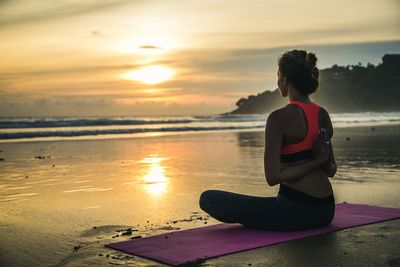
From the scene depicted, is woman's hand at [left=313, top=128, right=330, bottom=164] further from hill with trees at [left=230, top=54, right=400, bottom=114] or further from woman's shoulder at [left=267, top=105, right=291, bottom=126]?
hill with trees at [left=230, top=54, right=400, bottom=114]

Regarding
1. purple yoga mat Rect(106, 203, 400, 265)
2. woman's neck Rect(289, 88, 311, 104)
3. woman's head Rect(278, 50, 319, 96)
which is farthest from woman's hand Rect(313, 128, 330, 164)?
purple yoga mat Rect(106, 203, 400, 265)

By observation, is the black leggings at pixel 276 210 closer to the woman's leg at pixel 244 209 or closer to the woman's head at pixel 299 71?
the woman's leg at pixel 244 209

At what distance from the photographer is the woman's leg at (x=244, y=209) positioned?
194 inches

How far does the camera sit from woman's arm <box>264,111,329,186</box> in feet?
15.2

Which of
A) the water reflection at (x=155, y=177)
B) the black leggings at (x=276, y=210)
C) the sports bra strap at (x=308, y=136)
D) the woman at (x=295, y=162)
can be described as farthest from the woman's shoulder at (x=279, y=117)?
the water reflection at (x=155, y=177)

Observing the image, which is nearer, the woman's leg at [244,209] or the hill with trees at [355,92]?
the woman's leg at [244,209]

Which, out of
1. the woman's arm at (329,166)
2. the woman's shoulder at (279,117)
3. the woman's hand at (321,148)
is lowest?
the woman's arm at (329,166)

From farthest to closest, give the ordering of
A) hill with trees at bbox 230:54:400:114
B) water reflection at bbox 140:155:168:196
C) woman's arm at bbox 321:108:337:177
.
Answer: hill with trees at bbox 230:54:400:114 < water reflection at bbox 140:155:168:196 < woman's arm at bbox 321:108:337:177

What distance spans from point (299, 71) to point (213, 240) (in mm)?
1643

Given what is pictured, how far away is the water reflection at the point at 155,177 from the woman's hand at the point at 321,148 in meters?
3.29

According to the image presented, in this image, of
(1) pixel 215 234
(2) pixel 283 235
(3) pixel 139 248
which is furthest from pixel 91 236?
(2) pixel 283 235

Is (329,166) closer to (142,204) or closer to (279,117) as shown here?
(279,117)

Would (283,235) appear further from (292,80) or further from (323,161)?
(292,80)

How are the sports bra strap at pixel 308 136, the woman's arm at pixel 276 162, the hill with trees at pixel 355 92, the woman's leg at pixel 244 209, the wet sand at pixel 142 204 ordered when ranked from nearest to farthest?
the wet sand at pixel 142 204, the woman's arm at pixel 276 162, the sports bra strap at pixel 308 136, the woman's leg at pixel 244 209, the hill with trees at pixel 355 92
